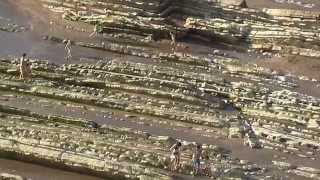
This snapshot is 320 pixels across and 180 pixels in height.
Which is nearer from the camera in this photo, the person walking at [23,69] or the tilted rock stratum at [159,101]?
the tilted rock stratum at [159,101]

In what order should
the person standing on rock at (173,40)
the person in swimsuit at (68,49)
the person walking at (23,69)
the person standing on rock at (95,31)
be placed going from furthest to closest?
the person standing on rock at (95,31) < the person standing on rock at (173,40) < the person in swimsuit at (68,49) < the person walking at (23,69)

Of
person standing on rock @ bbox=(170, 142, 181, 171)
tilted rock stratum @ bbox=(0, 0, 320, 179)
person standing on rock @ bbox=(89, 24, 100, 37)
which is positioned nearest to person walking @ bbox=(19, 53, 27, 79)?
tilted rock stratum @ bbox=(0, 0, 320, 179)

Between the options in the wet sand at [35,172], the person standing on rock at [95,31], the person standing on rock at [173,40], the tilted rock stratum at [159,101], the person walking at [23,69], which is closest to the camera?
the wet sand at [35,172]

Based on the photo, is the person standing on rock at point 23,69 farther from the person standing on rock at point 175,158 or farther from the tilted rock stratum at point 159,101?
the person standing on rock at point 175,158

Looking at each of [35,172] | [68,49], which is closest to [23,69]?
[68,49]

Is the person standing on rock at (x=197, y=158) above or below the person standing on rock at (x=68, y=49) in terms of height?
below

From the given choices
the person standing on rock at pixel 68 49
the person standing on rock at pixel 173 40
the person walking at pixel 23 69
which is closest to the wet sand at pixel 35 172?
the person walking at pixel 23 69

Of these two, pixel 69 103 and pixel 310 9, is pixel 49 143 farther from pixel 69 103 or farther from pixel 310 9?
pixel 310 9

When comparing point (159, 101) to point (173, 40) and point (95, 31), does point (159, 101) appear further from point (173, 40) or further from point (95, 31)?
point (95, 31)

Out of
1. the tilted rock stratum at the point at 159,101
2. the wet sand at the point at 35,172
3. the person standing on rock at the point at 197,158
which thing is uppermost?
the tilted rock stratum at the point at 159,101
